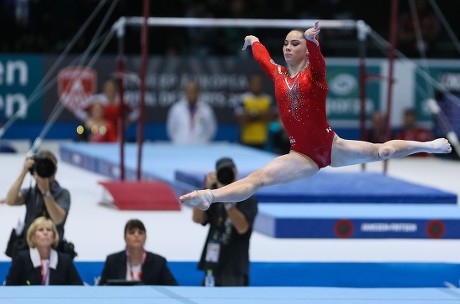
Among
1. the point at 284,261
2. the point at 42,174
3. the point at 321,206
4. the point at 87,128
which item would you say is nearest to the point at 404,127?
the point at 87,128

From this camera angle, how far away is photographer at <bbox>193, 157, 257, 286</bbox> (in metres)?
7.52

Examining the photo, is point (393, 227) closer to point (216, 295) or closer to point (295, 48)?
point (216, 295)

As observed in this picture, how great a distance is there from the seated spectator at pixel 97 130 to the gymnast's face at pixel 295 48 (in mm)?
7042

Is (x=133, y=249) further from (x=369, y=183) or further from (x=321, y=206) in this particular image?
(x=369, y=183)

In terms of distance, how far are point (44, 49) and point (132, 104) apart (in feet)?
5.29

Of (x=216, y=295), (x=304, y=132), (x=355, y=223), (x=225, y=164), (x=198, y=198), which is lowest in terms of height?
(x=216, y=295)

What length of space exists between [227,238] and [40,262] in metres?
1.27

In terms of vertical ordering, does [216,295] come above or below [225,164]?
below

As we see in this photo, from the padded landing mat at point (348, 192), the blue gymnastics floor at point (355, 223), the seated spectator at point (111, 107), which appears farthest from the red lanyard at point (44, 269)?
the seated spectator at point (111, 107)

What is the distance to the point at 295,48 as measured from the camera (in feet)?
20.2

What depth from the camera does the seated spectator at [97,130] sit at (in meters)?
13.3

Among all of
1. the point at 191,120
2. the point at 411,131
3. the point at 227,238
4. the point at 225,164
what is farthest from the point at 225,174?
the point at 411,131

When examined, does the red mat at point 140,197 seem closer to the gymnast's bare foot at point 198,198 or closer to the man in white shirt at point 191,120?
the man in white shirt at point 191,120

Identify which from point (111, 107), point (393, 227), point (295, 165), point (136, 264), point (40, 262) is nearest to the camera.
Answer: point (295, 165)
